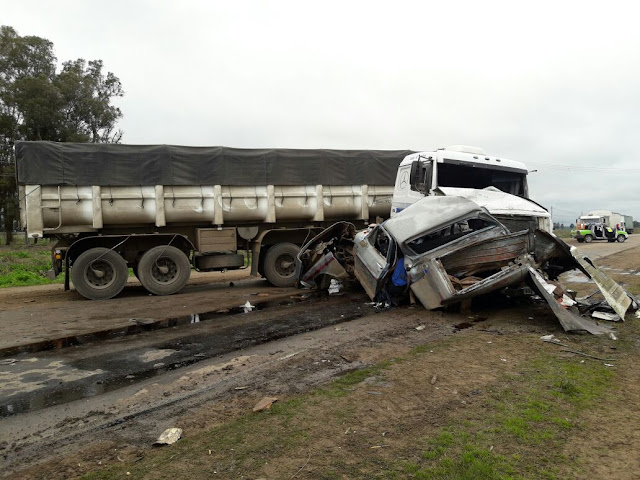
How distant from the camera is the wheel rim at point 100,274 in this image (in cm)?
873

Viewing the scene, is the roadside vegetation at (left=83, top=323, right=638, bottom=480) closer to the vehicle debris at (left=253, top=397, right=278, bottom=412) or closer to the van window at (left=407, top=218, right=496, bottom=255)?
the vehicle debris at (left=253, top=397, right=278, bottom=412)

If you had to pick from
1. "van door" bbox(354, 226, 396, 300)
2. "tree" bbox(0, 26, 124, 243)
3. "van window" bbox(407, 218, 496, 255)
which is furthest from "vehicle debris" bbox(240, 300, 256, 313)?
"tree" bbox(0, 26, 124, 243)

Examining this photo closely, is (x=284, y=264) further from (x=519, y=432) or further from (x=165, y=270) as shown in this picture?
(x=519, y=432)

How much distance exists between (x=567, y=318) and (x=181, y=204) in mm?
7243

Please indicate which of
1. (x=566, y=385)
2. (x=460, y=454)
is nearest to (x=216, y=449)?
(x=460, y=454)

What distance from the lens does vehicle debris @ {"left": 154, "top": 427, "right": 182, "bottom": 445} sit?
2.81 metres

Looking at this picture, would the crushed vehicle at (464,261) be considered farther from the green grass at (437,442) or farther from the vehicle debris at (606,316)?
the green grass at (437,442)

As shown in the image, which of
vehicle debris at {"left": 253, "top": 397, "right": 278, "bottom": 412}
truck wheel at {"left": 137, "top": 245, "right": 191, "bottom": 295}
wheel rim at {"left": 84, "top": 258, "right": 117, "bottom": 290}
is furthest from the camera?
truck wheel at {"left": 137, "top": 245, "right": 191, "bottom": 295}

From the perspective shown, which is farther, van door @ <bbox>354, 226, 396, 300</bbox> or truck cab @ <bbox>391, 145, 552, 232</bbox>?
truck cab @ <bbox>391, 145, 552, 232</bbox>

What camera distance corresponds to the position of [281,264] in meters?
10.2

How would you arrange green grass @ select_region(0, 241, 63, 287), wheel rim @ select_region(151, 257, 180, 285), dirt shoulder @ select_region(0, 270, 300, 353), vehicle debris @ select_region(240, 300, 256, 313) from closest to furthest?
dirt shoulder @ select_region(0, 270, 300, 353)
vehicle debris @ select_region(240, 300, 256, 313)
wheel rim @ select_region(151, 257, 180, 285)
green grass @ select_region(0, 241, 63, 287)

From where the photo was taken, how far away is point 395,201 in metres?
9.66

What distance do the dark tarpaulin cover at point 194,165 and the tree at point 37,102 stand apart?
65.9 feet

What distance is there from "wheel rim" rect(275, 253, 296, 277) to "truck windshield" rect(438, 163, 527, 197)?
3803mm
